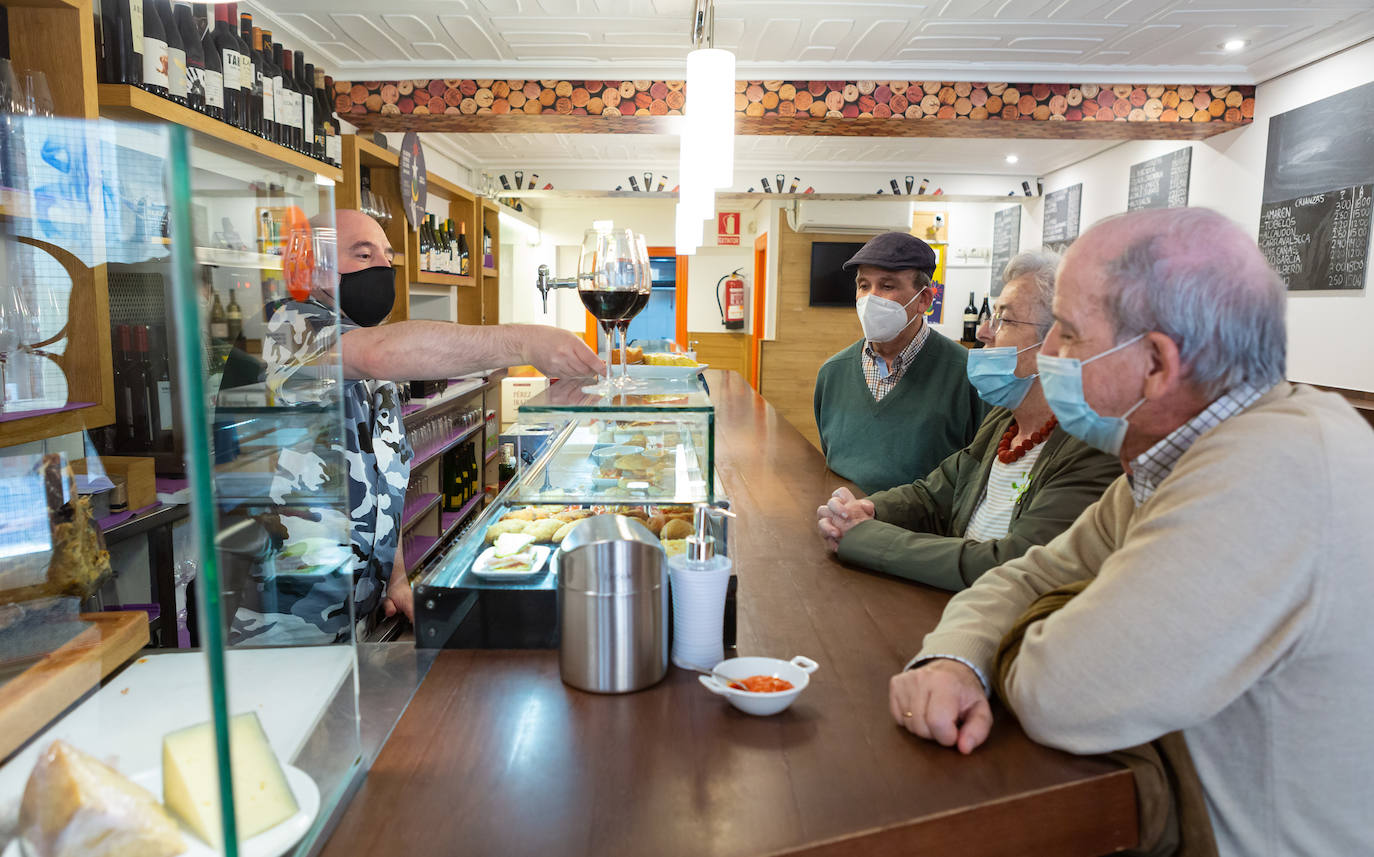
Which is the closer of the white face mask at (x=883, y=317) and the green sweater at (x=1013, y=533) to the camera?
the green sweater at (x=1013, y=533)

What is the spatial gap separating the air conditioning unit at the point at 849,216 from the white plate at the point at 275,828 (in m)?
9.24

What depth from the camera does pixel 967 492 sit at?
2.11 metres

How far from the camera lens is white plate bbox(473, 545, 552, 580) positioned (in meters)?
1.31

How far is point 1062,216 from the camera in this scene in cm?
Result: 768

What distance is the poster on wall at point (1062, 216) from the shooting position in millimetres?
7363

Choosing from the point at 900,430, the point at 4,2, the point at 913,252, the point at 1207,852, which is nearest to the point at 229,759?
the point at 1207,852

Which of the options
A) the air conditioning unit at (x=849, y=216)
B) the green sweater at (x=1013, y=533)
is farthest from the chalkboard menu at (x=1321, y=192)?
the air conditioning unit at (x=849, y=216)

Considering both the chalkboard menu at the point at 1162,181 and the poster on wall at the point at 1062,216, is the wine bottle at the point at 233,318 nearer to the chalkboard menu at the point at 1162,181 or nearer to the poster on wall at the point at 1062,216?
the chalkboard menu at the point at 1162,181

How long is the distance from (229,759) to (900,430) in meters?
2.73

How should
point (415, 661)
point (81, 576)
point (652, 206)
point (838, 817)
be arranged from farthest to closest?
point (652, 206) < point (81, 576) < point (415, 661) < point (838, 817)

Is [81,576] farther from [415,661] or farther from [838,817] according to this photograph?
[838,817]

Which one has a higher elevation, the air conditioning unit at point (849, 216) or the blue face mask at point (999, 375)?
the air conditioning unit at point (849, 216)

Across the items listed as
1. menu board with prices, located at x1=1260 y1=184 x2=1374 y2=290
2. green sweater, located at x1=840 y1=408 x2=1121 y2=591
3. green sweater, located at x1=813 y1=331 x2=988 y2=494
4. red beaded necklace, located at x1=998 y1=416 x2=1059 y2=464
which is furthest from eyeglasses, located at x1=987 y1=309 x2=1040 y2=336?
menu board with prices, located at x1=1260 y1=184 x2=1374 y2=290

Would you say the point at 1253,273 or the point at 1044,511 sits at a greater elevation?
the point at 1253,273
